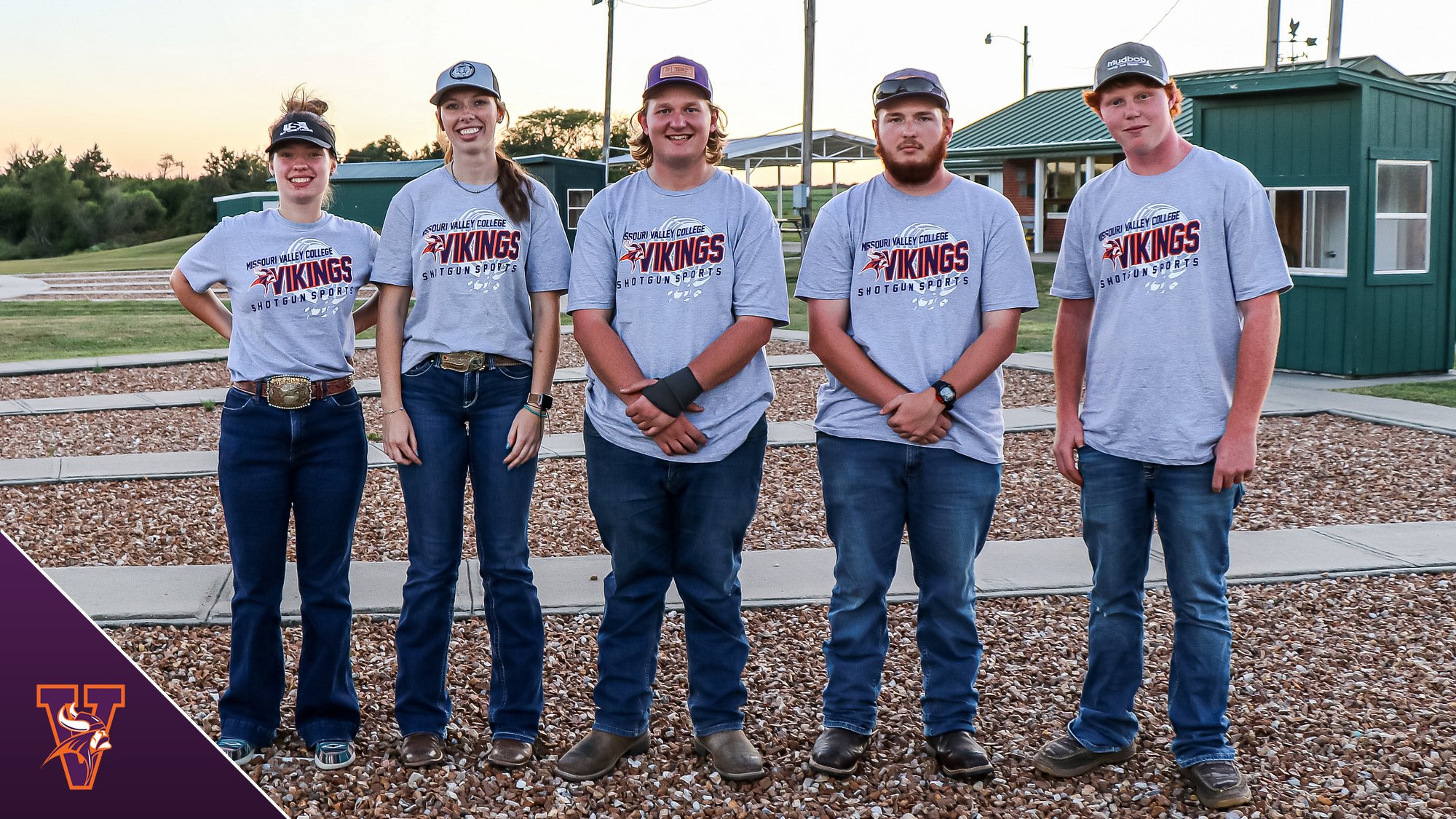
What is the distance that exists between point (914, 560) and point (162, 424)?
332 inches

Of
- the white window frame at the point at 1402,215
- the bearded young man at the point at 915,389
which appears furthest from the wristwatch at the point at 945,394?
the white window frame at the point at 1402,215

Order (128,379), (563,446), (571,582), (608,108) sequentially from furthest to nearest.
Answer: (608,108), (128,379), (563,446), (571,582)

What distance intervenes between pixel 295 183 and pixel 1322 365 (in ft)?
37.7

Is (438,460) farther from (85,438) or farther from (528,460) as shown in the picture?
(85,438)

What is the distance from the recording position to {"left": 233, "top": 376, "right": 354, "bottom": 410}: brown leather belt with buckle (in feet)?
11.9

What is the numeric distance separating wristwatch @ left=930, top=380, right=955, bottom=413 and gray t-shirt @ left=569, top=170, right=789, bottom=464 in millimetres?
503

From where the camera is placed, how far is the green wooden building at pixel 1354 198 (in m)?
12.0

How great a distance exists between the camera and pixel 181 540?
652cm

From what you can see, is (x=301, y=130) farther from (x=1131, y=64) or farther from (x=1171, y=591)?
(x=1171, y=591)

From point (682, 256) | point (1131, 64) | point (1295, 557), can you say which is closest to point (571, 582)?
point (682, 256)

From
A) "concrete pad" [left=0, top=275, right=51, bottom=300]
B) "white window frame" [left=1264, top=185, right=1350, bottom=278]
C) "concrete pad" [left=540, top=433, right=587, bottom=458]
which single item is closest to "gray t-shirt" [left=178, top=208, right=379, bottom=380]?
"concrete pad" [left=540, top=433, right=587, bottom=458]

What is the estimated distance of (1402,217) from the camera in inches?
491

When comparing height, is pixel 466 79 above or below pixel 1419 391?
above

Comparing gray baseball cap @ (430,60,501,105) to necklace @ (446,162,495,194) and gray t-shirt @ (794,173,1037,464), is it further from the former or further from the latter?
gray t-shirt @ (794,173,1037,464)
